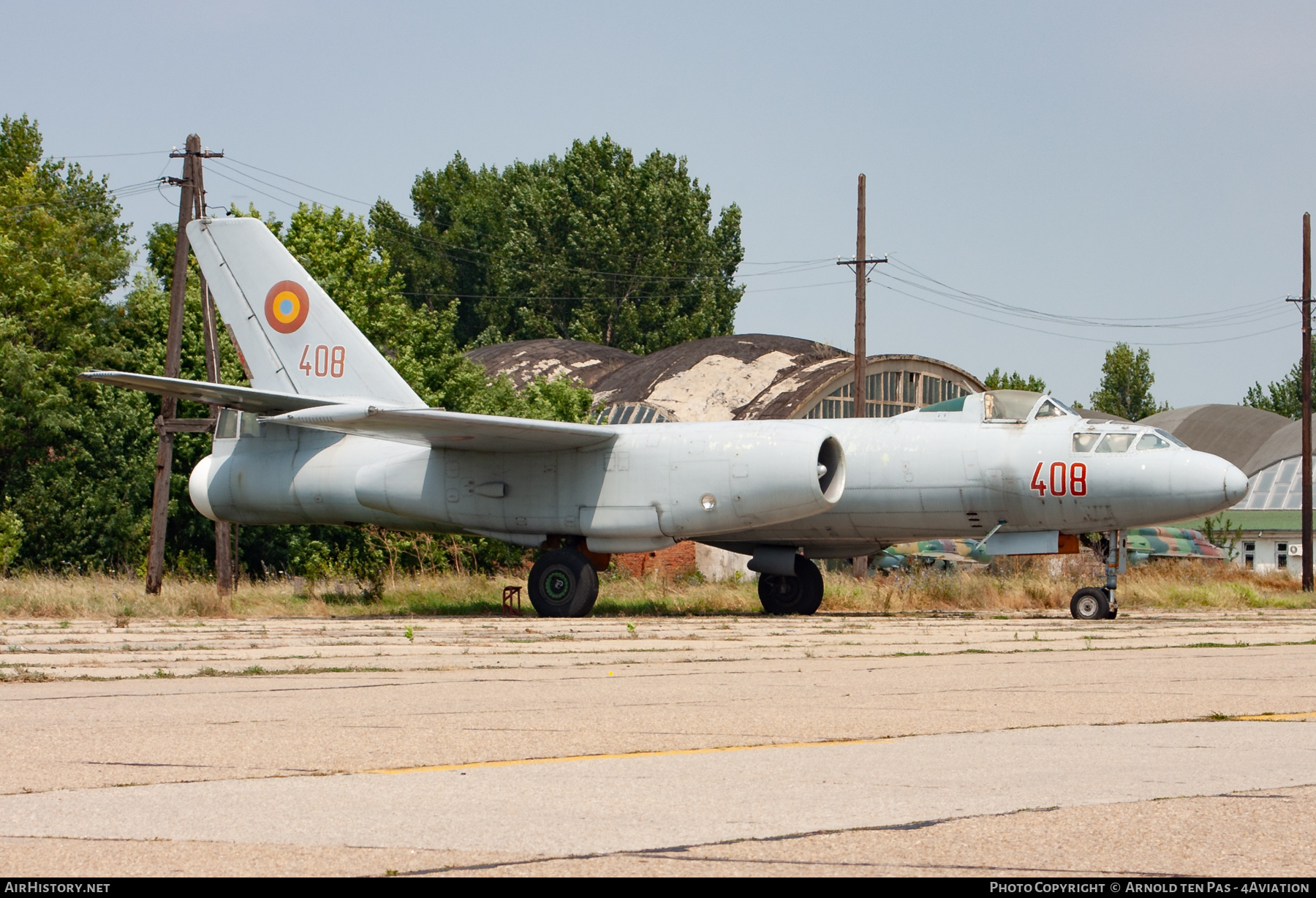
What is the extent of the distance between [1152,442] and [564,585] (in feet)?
25.8

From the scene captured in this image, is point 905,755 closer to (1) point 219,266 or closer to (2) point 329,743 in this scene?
(2) point 329,743

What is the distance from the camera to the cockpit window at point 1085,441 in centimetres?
1877

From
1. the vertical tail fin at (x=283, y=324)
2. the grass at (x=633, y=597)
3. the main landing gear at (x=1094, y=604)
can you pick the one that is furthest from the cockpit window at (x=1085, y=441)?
the vertical tail fin at (x=283, y=324)

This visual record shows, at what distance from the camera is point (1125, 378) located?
8369 centimetres

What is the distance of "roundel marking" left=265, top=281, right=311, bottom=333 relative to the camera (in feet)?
72.6

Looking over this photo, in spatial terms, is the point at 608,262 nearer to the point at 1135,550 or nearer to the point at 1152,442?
the point at 1135,550

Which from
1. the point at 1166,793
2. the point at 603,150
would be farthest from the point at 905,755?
the point at 603,150

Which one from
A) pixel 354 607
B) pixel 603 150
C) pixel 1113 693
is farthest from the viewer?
pixel 603 150

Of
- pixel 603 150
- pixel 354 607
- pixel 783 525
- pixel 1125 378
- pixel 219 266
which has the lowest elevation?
pixel 354 607

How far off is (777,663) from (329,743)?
5511mm

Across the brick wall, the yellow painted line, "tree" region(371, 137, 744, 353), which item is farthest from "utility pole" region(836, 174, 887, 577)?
"tree" region(371, 137, 744, 353)

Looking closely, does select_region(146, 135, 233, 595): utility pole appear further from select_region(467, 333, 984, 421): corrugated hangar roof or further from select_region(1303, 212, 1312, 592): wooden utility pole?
select_region(1303, 212, 1312, 592): wooden utility pole

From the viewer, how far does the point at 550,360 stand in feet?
168

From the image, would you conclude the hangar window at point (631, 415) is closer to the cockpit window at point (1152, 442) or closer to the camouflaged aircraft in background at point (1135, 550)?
the camouflaged aircraft in background at point (1135, 550)
